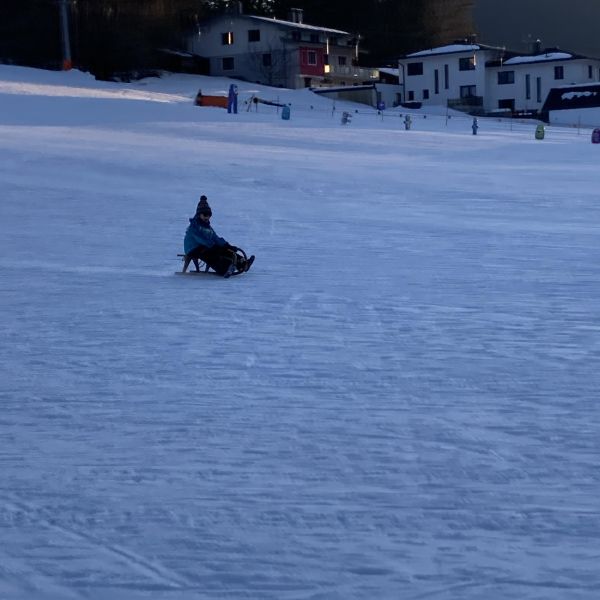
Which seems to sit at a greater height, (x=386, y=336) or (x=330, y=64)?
(x=330, y=64)

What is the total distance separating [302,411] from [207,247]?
197 inches

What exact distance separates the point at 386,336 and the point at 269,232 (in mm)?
6797

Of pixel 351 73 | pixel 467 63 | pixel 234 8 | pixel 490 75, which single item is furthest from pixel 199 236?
pixel 234 8

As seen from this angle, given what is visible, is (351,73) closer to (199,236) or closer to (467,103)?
(467,103)

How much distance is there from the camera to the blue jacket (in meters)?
9.71

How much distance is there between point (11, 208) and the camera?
50.1ft

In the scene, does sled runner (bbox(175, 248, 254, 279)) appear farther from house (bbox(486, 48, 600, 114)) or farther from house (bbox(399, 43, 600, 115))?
house (bbox(486, 48, 600, 114))

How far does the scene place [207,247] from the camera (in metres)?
9.88

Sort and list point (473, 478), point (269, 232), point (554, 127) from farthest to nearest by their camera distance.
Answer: point (554, 127)
point (269, 232)
point (473, 478)

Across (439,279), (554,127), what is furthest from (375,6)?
(439,279)

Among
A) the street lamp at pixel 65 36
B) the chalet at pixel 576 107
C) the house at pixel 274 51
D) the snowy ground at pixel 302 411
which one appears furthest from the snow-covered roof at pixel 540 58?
the snowy ground at pixel 302 411

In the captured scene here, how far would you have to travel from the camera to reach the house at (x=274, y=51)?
196 feet

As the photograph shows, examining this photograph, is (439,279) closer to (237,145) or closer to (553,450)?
(553,450)

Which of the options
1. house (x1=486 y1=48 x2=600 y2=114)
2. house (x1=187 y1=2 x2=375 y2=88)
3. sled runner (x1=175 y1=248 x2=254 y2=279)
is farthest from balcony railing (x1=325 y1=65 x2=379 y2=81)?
sled runner (x1=175 y1=248 x2=254 y2=279)
